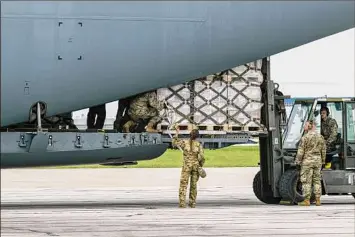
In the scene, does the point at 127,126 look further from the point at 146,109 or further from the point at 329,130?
the point at 329,130

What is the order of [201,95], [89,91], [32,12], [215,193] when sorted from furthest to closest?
[215,193] < [201,95] < [89,91] < [32,12]

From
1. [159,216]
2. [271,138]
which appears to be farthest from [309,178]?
[159,216]

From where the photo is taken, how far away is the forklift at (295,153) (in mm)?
14195

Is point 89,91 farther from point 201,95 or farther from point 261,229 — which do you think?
point 261,229

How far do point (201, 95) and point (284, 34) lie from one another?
5.65 ft

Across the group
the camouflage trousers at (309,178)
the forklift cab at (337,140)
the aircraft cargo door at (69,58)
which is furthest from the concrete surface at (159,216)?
the aircraft cargo door at (69,58)

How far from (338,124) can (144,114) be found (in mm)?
5967

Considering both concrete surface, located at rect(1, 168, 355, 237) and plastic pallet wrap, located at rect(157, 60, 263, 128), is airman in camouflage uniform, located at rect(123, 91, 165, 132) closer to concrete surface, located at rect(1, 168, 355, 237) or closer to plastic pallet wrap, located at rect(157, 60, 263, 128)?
plastic pallet wrap, located at rect(157, 60, 263, 128)

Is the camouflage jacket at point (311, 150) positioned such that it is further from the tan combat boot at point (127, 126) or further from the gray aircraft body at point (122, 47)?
the gray aircraft body at point (122, 47)

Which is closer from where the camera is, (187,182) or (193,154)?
(193,154)

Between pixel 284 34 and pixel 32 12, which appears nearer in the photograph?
pixel 32 12

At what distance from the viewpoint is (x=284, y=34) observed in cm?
942

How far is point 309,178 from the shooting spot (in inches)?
553

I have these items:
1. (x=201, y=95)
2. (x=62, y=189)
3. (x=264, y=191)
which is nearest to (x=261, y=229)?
(x=201, y=95)
